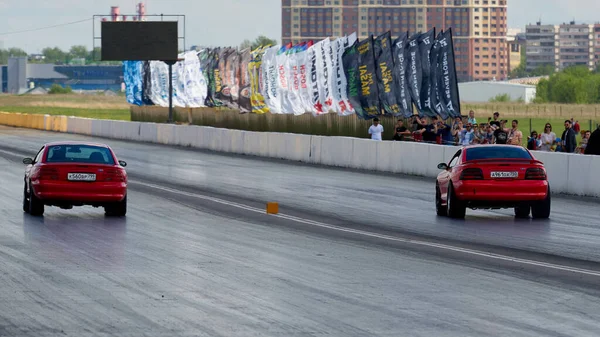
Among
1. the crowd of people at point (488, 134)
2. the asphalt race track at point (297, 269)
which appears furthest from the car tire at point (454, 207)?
the crowd of people at point (488, 134)

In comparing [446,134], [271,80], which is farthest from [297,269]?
[271,80]

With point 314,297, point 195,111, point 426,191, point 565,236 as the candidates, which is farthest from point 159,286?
point 195,111

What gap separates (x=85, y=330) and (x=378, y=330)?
7.39ft

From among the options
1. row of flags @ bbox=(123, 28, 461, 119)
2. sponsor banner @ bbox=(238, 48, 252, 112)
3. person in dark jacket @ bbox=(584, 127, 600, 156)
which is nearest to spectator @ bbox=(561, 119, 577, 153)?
person in dark jacket @ bbox=(584, 127, 600, 156)

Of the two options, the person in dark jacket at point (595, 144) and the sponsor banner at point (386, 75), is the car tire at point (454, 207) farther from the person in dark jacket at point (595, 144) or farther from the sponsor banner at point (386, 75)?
the sponsor banner at point (386, 75)

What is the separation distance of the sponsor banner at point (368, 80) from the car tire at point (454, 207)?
21891 millimetres

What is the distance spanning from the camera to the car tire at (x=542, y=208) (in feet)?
71.2

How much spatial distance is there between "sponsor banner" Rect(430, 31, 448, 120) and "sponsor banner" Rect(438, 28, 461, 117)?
3.9 inches

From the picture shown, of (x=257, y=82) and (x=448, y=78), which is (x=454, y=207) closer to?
(x=448, y=78)

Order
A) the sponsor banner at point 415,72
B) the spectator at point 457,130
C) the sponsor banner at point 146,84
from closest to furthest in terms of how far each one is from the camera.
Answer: the spectator at point 457,130 < the sponsor banner at point 415,72 < the sponsor banner at point 146,84

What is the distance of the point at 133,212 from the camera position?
22797mm

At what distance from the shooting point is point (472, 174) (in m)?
21.4

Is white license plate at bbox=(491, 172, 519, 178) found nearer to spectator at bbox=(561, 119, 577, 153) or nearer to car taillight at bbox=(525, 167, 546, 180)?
car taillight at bbox=(525, 167, 546, 180)

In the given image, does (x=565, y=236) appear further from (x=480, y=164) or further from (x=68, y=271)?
(x=68, y=271)
